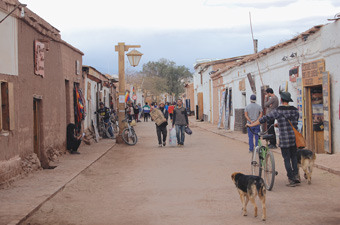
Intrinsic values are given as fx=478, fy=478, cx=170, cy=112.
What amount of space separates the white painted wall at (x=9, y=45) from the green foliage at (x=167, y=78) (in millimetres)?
79867

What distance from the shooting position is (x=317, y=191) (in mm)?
8070

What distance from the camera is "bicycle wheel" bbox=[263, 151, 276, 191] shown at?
809 centimetres

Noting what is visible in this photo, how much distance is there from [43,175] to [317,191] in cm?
593

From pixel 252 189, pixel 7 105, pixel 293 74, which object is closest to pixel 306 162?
pixel 252 189

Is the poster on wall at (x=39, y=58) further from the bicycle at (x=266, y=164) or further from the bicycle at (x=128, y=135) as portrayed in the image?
the bicycle at (x=128, y=135)

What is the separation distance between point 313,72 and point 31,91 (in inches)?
315

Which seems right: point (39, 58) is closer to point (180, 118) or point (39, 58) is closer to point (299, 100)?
point (180, 118)

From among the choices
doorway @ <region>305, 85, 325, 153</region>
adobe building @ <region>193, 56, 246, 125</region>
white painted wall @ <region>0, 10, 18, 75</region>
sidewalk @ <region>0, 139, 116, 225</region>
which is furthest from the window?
adobe building @ <region>193, 56, 246, 125</region>

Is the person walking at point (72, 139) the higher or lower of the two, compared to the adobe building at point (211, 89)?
lower

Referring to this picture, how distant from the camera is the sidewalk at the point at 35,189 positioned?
6764 millimetres

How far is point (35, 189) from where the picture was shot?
345 inches

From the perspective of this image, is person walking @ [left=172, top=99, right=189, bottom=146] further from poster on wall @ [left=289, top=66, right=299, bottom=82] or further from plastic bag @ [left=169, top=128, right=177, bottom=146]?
poster on wall @ [left=289, top=66, right=299, bottom=82]

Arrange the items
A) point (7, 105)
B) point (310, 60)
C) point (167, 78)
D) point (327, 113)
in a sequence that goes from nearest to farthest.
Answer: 1. point (7, 105)
2. point (327, 113)
3. point (310, 60)
4. point (167, 78)

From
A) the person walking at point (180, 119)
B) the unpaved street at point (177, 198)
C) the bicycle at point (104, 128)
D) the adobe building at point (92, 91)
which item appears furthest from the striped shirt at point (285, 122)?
the bicycle at point (104, 128)
